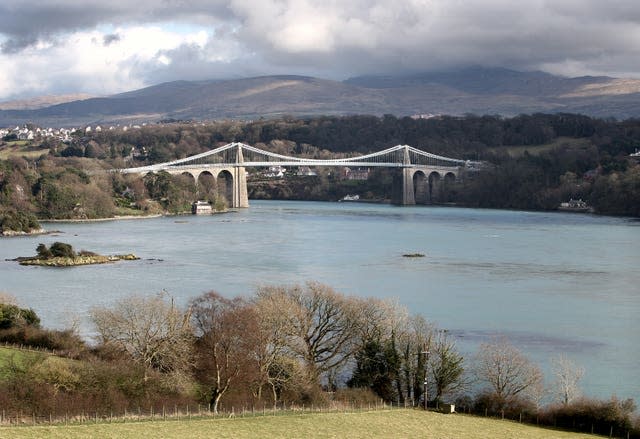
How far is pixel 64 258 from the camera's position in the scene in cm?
2327

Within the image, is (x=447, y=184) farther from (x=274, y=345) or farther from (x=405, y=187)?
(x=274, y=345)

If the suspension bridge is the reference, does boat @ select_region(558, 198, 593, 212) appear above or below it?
below

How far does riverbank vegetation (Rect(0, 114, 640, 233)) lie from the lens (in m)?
37.6

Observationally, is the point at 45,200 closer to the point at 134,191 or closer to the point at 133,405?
the point at 134,191

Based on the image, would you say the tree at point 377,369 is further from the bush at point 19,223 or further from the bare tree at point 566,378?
the bush at point 19,223

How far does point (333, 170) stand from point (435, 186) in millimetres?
8619

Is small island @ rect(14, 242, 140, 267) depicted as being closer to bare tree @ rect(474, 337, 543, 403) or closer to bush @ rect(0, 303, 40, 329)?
bush @ rect(0, 303, 40, 329)

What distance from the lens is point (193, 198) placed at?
44250 millimetres

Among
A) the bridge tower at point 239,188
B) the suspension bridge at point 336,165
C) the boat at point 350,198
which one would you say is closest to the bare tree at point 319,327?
the suspension bridge at point 336,165

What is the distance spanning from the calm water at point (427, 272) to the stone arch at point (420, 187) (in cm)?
1920

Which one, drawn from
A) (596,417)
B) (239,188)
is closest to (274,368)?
(596,417)

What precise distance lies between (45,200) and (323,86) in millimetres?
131734

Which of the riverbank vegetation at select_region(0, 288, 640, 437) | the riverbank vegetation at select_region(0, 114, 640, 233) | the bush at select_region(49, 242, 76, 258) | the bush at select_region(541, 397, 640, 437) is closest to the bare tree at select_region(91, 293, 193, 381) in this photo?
the riverbank vegetation at select_region(0, 288, 640, 437)

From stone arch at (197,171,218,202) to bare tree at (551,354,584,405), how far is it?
111 feet
